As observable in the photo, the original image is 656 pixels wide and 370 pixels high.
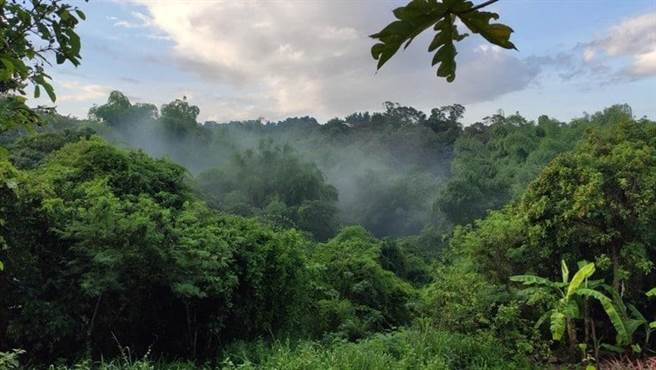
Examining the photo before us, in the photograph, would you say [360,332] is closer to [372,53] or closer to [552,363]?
[552,363]

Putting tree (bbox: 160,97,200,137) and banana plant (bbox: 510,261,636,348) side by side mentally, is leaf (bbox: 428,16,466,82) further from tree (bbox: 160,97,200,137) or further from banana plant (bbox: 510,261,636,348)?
tree (bbox: 160,97,200,137)

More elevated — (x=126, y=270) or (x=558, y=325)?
(x=126, y=270)

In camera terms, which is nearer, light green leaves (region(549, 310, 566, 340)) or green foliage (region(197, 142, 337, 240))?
light green leaves (region(549, 310, 566, 340))

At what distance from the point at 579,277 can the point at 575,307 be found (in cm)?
37

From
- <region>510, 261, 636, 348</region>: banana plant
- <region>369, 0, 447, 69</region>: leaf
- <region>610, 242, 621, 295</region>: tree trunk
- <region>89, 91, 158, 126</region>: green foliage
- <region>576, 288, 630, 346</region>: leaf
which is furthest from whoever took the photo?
<region>89, 91, 158, 126</region>: green foliage

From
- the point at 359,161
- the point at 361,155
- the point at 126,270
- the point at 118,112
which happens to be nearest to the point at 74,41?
the point at 126,270

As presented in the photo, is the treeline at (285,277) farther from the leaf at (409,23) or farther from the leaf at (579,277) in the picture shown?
the leaf at (409,23)

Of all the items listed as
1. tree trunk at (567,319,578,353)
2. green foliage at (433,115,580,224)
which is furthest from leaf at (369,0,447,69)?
green foliage at (433,115,580,224)

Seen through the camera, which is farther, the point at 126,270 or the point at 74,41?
the point at 126,270

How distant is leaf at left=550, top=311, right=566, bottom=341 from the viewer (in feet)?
21.9

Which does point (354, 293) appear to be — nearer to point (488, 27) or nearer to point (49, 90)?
point (49, 90)

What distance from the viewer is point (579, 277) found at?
700 cm

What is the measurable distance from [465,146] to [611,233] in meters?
33.0

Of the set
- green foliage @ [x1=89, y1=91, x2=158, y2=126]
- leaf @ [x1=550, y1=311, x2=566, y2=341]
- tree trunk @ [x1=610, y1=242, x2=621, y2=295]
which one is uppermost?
green foliage @ [x1=89, y1=91, x2=158, y2=126]
